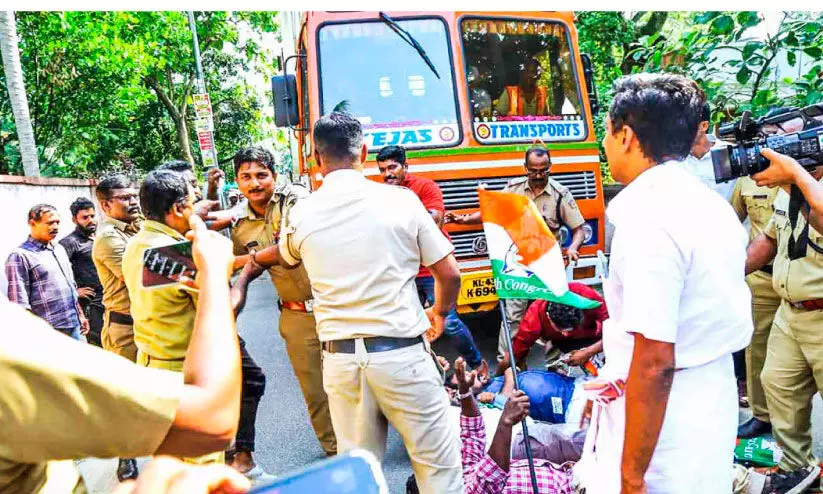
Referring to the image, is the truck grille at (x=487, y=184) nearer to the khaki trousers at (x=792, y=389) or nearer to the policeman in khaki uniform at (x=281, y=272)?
the policeman in khaki uniform at (x=281, y=272)

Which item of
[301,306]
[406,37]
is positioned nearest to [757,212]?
[301,306]

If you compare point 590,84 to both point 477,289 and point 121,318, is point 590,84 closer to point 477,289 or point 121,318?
point 477,289

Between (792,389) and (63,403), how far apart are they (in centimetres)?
320

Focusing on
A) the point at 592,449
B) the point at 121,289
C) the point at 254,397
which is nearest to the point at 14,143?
the point at 121,289

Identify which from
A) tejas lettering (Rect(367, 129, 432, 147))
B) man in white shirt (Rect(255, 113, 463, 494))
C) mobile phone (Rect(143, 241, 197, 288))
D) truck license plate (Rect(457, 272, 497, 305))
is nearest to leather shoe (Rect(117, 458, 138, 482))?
man in white shirt (Rect(255, 113, 463, 494))

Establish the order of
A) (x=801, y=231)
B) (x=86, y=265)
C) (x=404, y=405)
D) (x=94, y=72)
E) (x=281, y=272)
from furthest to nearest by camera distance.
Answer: (x=94, y=72) → (x=86, y=265) → (x=281, y=272) → (x=801, y=231) → (x=404, y=405)

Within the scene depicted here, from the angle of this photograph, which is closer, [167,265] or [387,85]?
[167,265]

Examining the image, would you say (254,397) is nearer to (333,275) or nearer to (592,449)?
(333,275)

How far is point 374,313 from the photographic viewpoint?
2314mm

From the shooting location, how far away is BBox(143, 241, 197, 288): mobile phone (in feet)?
5.09

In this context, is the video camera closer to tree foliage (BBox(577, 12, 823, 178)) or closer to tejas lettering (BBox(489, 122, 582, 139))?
tree foliage (BBox(577, 12, 823, 178))

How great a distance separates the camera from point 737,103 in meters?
5.25

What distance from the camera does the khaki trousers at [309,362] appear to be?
3.37m

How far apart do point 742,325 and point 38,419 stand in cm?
157
